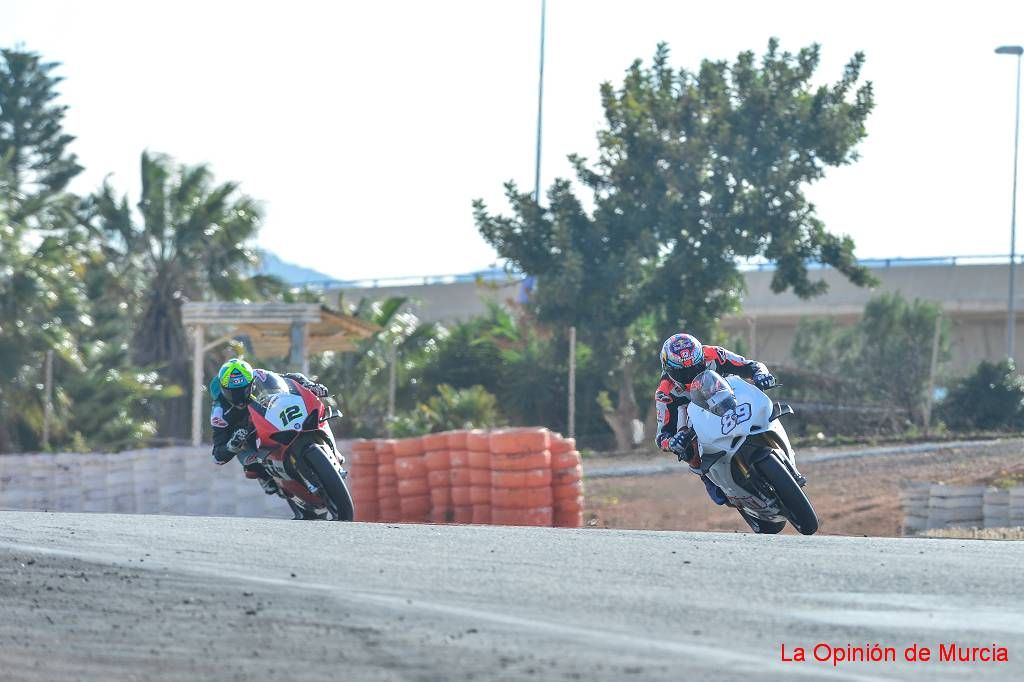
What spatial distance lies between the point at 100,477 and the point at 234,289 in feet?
56.0

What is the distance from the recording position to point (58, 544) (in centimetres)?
819

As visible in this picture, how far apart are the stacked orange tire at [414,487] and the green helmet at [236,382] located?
575cm

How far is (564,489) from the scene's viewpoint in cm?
1820

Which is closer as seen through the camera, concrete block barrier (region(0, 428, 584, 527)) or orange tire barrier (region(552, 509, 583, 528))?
concrete block barrier (region(0, 428, 584, 527))

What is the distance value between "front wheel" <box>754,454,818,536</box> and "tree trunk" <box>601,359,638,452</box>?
1783 centimetres

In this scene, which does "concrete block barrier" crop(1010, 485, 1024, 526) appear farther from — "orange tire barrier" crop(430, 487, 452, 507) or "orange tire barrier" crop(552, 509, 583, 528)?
"orange tire barrier" crop(430, 487, 452, 507)

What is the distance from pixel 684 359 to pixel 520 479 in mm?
6614

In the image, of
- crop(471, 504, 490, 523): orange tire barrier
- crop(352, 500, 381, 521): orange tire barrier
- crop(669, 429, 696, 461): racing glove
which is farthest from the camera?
crop(352, 500, 381, 521): orange tire barrier

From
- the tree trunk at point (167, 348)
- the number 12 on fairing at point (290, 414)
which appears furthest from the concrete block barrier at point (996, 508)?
the tree trunk at point (167, 348)

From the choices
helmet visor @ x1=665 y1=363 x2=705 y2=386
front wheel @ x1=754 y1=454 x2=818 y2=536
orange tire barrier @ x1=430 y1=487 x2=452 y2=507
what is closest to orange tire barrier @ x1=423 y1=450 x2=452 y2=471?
orange tire barrier @ x1=430 y1=487 x2=452 y2=507

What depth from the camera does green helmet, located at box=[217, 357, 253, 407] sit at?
13336 millimetres

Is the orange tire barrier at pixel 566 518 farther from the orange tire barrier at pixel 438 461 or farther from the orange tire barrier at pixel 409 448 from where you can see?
the orange tire barrier at pixel 409 448

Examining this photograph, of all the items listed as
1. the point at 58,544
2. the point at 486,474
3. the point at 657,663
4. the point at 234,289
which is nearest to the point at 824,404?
the point at 486,474

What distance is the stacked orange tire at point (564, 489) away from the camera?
1817 cm
